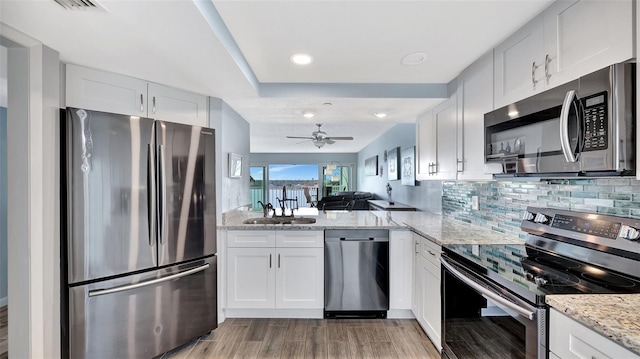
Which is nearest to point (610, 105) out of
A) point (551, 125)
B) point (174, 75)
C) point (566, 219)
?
point (551, 125)

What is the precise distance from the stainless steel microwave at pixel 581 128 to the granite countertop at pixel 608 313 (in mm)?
473

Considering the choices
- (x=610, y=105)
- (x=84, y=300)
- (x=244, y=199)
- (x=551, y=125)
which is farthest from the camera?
(x=244, y=199)

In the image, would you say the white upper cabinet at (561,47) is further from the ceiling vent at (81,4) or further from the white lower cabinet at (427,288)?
the ceiling vent at (81,4)

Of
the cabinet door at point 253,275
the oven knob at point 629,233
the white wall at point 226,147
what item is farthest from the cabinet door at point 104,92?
the oven knob at point 629,233

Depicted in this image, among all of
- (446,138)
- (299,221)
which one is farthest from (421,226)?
(299,221)

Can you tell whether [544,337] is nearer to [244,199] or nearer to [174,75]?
[174,75]

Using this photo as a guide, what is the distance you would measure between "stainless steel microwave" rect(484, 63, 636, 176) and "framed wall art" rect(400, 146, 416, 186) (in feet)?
7.97

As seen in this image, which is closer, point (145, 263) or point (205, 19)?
point (205, 19)

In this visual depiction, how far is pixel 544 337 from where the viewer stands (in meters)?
1.09

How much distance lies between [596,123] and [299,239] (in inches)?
85.7

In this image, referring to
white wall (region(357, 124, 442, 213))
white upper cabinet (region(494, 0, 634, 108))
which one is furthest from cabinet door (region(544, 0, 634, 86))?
white wall (region(357, 124, 442, 213))

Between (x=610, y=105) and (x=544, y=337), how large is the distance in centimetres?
92

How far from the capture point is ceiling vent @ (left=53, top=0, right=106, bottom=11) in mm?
1271

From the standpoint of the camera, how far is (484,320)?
4.81ft
